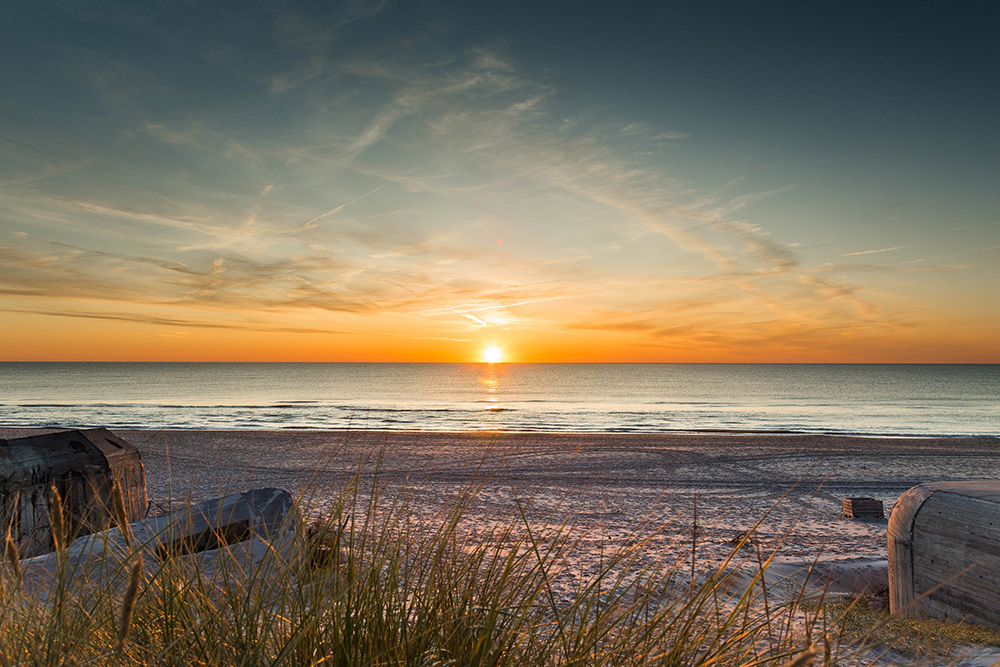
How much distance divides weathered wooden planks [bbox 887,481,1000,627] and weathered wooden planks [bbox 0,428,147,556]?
5879 millimetres

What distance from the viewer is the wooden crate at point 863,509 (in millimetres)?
9227

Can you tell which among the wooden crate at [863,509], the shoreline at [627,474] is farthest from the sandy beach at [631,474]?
the wooden crate at [863,509]

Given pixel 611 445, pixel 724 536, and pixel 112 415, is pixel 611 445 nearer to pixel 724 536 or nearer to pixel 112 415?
pixel 724 536

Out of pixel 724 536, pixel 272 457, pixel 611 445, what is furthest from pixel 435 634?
pixel 611 445

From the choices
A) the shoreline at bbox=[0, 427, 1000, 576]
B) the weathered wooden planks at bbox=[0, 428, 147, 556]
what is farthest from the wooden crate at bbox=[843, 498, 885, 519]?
the weathered wooden planks at bbox=[0, 428, 147, 556]

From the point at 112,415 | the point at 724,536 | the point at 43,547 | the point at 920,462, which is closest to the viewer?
the point at 43,547

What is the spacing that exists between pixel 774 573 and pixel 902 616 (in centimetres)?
159

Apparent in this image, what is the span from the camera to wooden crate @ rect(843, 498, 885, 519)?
9.23 m

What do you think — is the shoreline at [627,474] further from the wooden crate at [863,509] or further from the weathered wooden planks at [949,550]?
the weathered wooden planks at [949,550]

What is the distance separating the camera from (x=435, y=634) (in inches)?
76.0

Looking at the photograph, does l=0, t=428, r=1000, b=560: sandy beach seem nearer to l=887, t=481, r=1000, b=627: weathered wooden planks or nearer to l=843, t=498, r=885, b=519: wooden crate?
l=843, t=498, r=885, b=519: wooden crate

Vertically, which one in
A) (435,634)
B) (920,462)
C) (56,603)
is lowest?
(920,462)

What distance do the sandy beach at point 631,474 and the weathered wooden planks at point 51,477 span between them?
57cm

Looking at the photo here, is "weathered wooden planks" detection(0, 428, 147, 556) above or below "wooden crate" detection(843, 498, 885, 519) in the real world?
above
